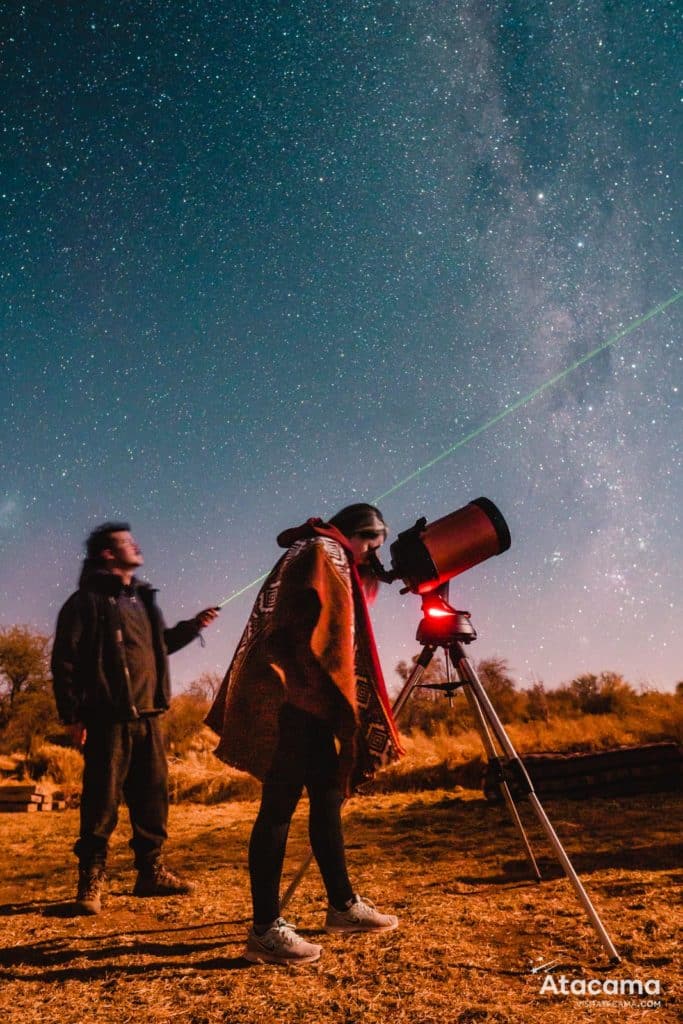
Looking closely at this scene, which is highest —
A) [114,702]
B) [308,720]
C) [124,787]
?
[114,702]

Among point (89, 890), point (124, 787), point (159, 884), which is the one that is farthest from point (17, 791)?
point (89, 890)

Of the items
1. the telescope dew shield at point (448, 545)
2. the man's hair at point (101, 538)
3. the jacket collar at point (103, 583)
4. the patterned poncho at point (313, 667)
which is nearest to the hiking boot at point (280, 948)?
the patterned poncho at point (313, 667)

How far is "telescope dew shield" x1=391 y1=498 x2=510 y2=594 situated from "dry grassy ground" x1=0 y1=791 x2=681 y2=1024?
149 centimetres

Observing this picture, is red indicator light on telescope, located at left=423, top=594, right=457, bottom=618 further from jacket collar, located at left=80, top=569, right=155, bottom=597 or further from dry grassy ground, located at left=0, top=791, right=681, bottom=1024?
jacket collar, located at left=80, top=569, right=155, bottom=597

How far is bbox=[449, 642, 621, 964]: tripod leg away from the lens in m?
2.20

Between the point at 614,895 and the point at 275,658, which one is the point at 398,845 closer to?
the point at 614,895

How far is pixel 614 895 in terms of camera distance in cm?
313

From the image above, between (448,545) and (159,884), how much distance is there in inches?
103

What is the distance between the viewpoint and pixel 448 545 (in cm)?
303

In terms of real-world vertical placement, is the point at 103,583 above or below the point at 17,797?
above

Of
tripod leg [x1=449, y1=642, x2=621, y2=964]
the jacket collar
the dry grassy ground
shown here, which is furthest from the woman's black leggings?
the jacket collar

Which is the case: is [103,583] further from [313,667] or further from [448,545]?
[448,545]

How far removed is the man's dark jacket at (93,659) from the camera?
3600 millimetres

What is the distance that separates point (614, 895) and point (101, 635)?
310cm
